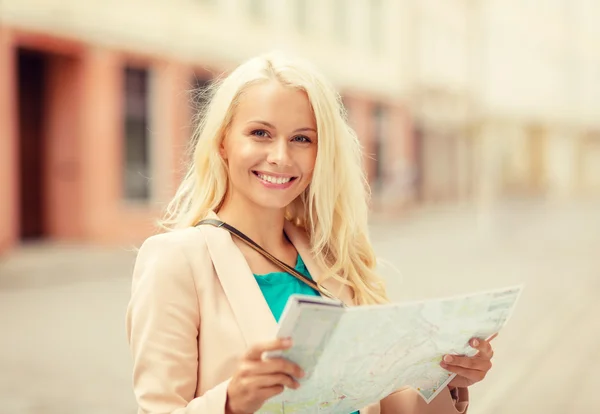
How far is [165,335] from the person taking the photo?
1.79m

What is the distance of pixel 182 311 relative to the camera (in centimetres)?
183

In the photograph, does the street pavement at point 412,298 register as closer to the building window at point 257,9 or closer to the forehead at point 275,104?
the forehead at point 275,104

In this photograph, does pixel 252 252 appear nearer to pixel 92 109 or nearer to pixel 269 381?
pixel 269 381

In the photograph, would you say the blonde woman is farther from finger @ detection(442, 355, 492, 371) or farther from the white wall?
the white wall

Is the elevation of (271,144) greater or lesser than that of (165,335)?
greater

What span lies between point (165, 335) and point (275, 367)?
35 cm

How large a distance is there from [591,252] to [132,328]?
51.2 feet

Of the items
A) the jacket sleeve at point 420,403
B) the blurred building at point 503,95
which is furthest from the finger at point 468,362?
the blurred building at point 503,95

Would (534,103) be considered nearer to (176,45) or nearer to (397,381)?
(176,45)

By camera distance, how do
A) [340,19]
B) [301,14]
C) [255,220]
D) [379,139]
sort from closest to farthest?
[255,220] < [301,14] < [340,19] < [379,139]

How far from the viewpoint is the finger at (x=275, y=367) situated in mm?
1531

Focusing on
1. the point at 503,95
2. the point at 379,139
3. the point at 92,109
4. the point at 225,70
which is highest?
the point at 225,70

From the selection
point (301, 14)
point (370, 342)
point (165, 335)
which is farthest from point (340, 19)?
point (370, 342)

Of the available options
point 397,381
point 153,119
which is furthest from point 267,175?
point 153,119
